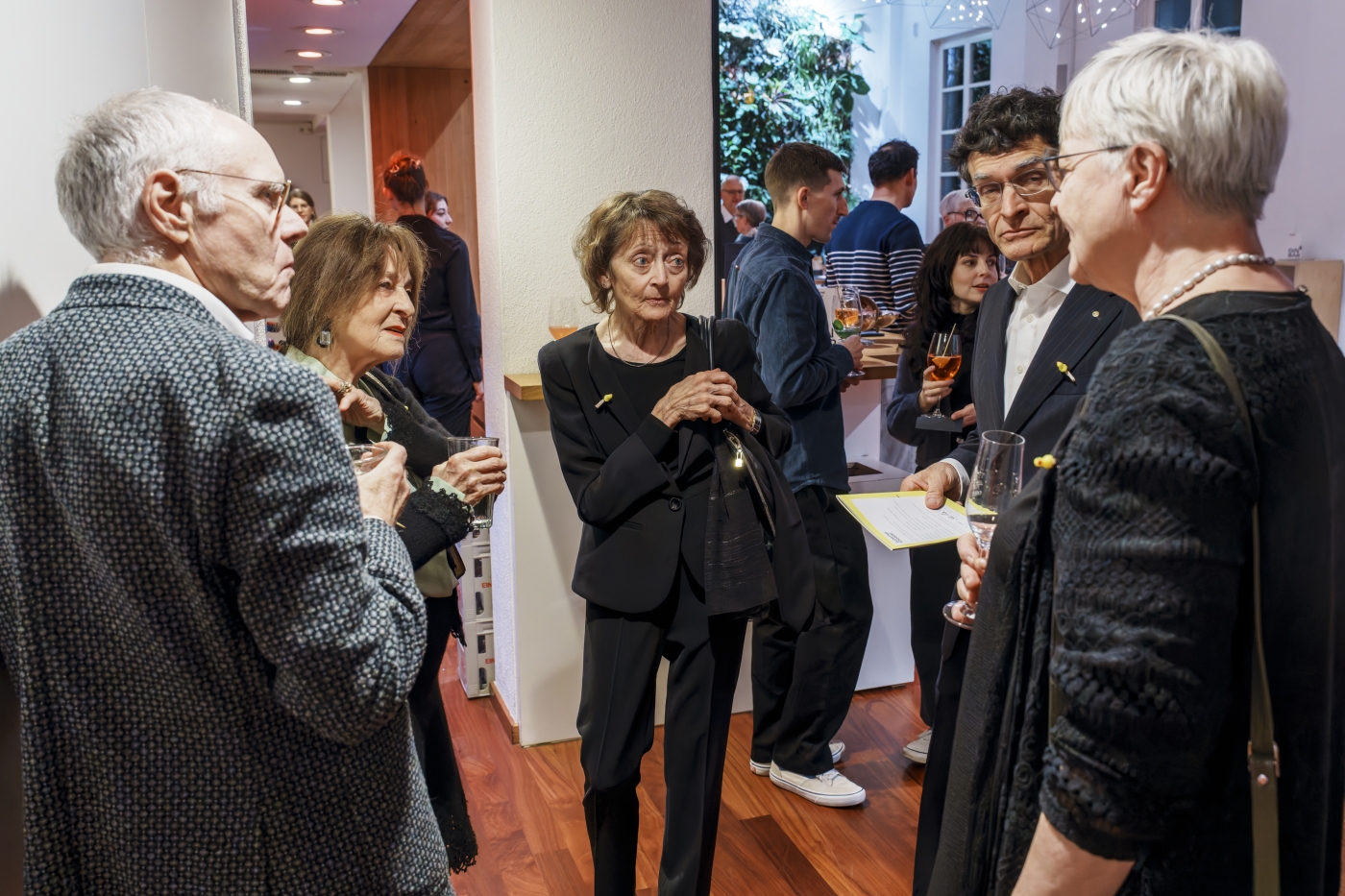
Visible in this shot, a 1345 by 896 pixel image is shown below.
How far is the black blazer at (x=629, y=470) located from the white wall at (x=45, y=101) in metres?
0.99

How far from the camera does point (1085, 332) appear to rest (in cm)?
179

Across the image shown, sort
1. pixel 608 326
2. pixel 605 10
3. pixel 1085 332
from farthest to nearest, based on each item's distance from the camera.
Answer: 1. pixel 605 10
2. pixel 608 326
3. pixel 1085 332

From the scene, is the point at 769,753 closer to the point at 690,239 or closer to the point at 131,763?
the point at 690,239

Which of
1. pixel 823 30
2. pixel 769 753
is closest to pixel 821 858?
pixel 769 753

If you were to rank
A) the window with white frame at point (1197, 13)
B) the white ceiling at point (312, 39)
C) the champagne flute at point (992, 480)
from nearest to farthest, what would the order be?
the champagne flute at point (992, 480)
the white ceiling at point (312, 39)
the window with white frame at point (1197, 13)

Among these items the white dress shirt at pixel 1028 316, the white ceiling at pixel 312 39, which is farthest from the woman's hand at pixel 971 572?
the white ceiling at pixel 312 39

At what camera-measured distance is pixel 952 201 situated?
18.8 ft

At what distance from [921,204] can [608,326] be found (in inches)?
174

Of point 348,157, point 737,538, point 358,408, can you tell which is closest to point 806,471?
A: point 737,538

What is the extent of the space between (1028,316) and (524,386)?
151cm

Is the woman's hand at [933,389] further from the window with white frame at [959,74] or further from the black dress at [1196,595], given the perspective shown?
the window with white frame at [959,74]

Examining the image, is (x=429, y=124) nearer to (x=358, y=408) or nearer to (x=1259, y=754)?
(x=358, y=408)

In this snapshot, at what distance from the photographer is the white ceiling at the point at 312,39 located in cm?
575

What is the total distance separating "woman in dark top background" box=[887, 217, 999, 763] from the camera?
3121 mm
